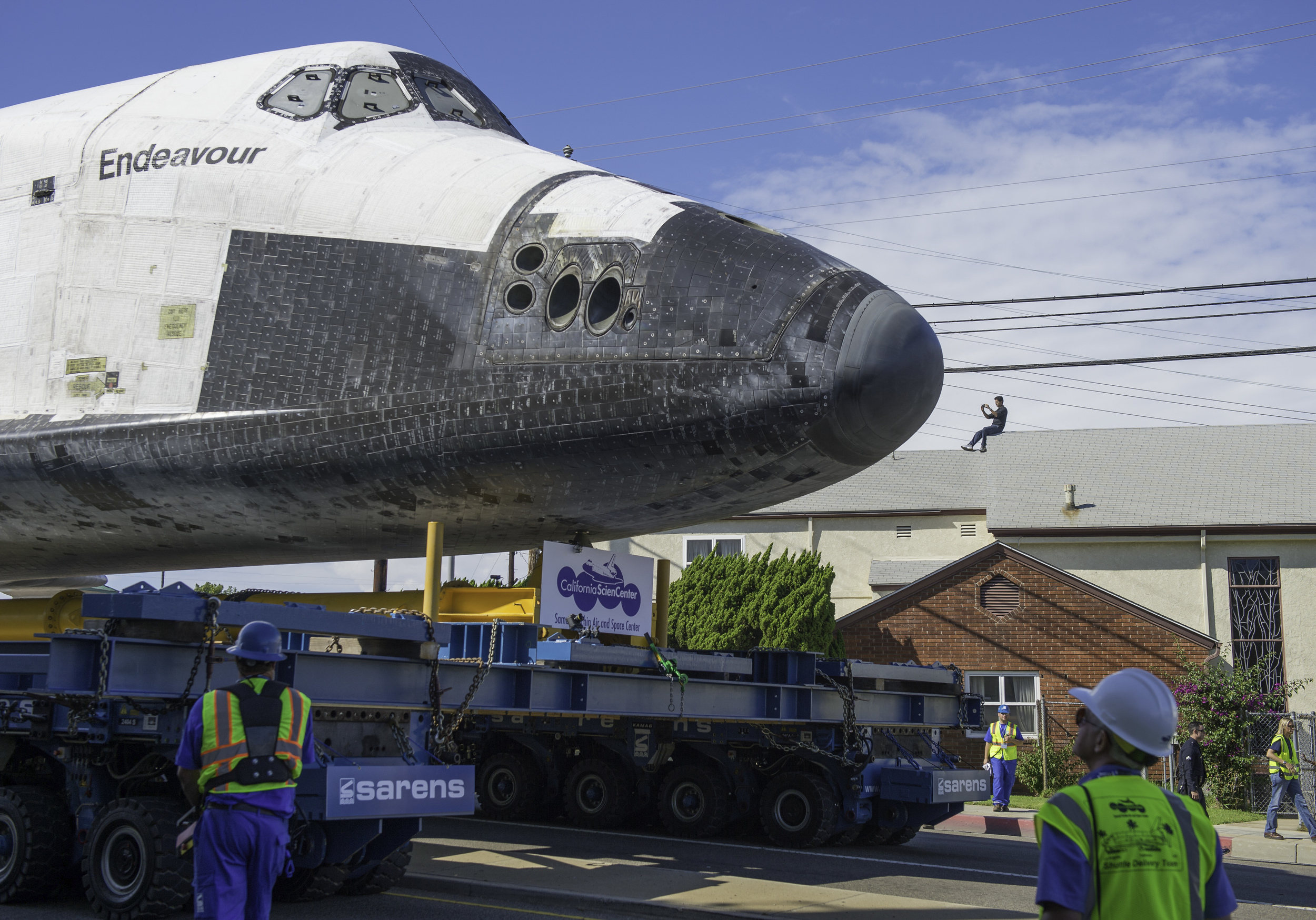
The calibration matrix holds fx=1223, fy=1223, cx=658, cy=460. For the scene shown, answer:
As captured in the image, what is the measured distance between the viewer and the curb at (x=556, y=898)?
Answer: 7.59 metres


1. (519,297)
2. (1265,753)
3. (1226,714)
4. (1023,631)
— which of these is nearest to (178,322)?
(519,297)

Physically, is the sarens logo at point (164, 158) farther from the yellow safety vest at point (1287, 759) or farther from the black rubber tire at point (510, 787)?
the yellow safety vest at point (1287, 759)

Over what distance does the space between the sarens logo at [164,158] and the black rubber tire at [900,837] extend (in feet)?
28.8

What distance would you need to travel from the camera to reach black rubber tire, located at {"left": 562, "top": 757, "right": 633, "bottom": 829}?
12508 mm

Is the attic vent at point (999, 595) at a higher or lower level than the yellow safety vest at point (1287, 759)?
higher

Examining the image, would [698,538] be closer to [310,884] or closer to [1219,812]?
[1219,812]

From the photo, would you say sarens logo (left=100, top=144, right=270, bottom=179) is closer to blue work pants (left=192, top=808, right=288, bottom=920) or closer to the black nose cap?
the black nose cap

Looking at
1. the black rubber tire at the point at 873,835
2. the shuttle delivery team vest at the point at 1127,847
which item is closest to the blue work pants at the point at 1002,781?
the black rubber tire at the point at 873,835

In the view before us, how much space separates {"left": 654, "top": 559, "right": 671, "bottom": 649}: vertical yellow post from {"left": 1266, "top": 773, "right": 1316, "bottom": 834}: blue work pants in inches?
436

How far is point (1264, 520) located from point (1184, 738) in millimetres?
7866

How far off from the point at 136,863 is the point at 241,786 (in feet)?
6.66

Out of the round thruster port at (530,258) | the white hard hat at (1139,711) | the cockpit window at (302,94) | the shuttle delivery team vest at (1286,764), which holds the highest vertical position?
the cockpit window at (302,94)

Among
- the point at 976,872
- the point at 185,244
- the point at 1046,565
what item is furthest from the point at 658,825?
the point at 1046,565

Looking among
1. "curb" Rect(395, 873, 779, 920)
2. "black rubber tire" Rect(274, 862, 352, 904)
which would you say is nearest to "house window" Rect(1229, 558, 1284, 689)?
"curb" Rect(395, 873, 779, 920)
